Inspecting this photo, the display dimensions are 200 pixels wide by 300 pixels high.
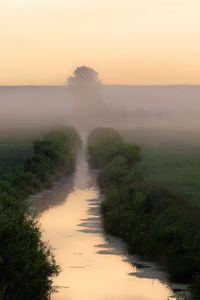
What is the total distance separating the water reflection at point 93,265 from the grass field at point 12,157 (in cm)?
1296

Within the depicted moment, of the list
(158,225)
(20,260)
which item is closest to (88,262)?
(158,225)

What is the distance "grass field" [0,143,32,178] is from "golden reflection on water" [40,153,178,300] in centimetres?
1268

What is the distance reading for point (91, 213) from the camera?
3619cm

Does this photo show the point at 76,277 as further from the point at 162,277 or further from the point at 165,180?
the point at 165,180

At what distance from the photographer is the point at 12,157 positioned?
209ft

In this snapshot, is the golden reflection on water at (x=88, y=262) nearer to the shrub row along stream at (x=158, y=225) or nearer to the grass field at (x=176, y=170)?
the shrub row along stream at (x=158, y=225)

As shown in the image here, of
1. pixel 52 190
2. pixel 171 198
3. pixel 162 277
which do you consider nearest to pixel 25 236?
pixel 162 277

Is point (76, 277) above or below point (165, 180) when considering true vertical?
below

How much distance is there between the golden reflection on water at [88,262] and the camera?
21547 mm

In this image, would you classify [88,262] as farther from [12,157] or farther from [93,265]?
[12,157]

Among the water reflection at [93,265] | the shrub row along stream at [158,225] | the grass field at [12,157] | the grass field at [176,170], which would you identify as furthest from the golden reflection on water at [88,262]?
the grass field at [12,157]

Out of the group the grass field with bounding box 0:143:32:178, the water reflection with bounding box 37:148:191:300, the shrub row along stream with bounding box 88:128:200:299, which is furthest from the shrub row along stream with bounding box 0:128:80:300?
the grass field with bounding box 0:143:32:178

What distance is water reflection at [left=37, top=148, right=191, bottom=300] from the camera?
21.6 meters

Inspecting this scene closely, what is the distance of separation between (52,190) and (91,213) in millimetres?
10506
